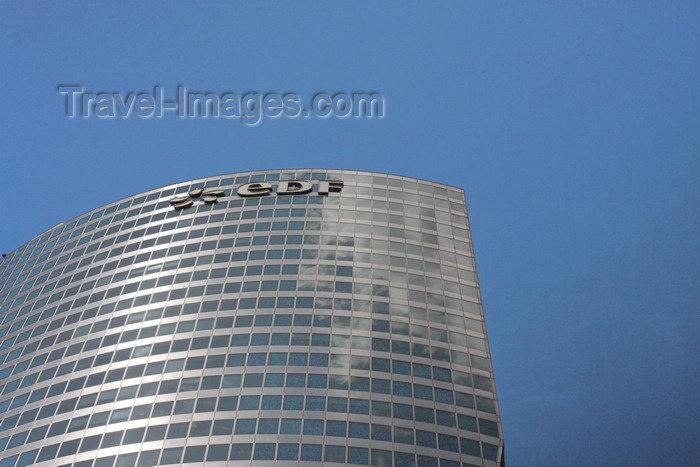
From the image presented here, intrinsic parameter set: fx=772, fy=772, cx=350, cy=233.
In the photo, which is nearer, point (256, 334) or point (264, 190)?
point (256, 334)

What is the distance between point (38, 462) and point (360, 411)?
33228 millimetres

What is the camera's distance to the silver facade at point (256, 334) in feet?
251

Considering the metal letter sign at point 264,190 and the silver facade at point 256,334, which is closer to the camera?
the silver facade at point 256,334

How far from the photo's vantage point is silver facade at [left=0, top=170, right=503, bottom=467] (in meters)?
76.6

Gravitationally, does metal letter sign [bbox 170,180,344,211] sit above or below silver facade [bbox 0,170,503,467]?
above

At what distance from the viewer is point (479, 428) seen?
78438 mm

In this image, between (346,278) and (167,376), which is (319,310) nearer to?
(346,278)

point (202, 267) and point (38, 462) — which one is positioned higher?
point (202, 267)

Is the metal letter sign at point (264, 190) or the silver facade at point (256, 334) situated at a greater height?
the metal letter sign at point (264, 190)

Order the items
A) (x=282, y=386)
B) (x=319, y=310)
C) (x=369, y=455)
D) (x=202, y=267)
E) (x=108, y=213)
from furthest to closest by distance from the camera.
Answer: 1. (x=108, y=213)
2. (x=202, y=267)
3. (x=319, y=310)
4. (x=282, y=386)
5. (x=369, y=455)

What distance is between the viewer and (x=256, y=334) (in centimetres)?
8562

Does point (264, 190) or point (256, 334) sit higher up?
point (264, 190)

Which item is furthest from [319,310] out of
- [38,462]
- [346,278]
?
[38,462]

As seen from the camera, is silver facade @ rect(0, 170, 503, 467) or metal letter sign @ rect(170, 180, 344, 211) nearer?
silver facade @ rect(0, 170, 503, 467)
